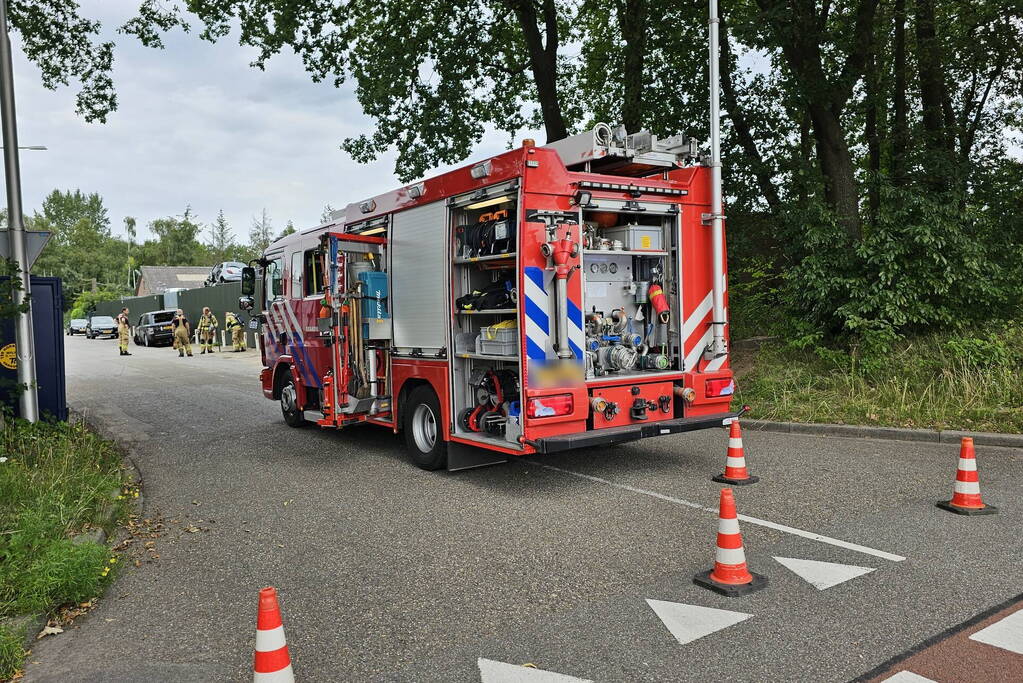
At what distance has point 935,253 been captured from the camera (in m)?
10.4

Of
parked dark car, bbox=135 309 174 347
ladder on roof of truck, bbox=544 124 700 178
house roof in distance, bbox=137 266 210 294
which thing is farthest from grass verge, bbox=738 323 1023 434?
house roof in distance, bbox=137 266 210 294

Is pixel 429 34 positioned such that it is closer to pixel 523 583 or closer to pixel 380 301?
pixel 380 301

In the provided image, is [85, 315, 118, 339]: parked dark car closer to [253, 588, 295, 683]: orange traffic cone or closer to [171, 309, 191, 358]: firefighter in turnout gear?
[171, 309, 191, 358]: firefighter in turnout gear

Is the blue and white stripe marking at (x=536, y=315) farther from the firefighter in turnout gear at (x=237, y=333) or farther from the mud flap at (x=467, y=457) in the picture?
the firefighter in turnout gear at (x=237, y=333)

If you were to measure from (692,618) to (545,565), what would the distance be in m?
1.16

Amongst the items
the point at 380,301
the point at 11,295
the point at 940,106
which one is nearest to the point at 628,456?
the point at 380,301

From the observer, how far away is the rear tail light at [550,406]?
6.35m

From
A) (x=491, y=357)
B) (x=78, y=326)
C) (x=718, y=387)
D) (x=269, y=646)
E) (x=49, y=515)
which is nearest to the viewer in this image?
(x=269, y=646)

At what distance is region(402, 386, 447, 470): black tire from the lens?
24.9ft

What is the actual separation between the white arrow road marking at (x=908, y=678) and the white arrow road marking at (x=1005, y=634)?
1.79 feet

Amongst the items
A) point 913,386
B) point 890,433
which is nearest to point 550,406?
point 890,433

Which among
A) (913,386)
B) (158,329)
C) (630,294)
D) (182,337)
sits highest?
(630,294)

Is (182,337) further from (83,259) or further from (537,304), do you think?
(83,259)

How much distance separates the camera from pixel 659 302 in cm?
742
